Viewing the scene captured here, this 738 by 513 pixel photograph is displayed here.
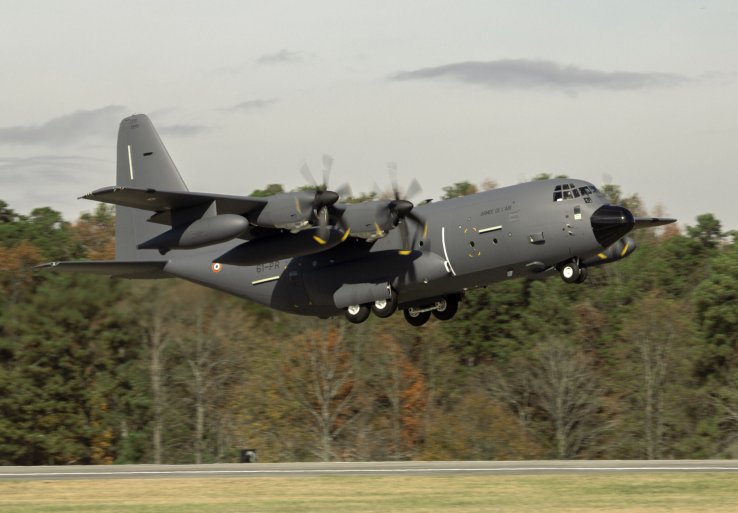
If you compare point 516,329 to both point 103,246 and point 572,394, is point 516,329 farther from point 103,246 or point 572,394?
point 103,246

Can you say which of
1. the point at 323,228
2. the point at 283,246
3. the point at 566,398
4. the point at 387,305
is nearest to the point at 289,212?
the point at 323,228

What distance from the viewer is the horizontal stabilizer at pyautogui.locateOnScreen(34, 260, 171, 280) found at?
102 ft

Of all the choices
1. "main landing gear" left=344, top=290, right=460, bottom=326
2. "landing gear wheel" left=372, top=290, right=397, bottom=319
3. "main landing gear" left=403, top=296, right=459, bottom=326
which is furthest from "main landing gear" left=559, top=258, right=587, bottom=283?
"landing gear wheel" left=372, top=290, right=397, bottom=319

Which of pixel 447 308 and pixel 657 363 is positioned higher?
pixel 447 308

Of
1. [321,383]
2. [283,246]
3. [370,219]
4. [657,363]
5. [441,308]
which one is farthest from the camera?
[657,363]

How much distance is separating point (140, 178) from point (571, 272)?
46.0 ft

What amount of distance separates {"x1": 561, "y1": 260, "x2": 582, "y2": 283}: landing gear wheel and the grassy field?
4850 millimetres

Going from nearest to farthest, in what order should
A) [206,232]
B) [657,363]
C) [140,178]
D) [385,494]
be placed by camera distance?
[385,494] < [206,232] < [140,178] < [657,363]

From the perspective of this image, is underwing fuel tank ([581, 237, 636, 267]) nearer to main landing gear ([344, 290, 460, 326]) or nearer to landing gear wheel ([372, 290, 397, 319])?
main landing gear ([344, 290, 460, 326])

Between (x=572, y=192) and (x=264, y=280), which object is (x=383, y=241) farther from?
(x=572, y=192)

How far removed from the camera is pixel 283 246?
2889 cm

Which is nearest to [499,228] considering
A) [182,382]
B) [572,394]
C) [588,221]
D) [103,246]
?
[588,221]

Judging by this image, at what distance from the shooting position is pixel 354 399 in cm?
5522

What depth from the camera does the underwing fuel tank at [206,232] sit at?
27250 mm
